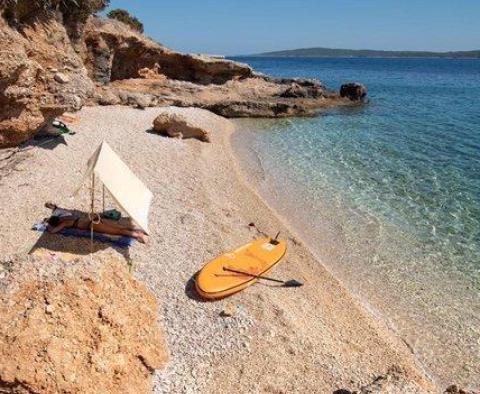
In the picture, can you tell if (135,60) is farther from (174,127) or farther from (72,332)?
(72,332)

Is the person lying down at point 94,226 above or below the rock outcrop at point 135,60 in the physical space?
below

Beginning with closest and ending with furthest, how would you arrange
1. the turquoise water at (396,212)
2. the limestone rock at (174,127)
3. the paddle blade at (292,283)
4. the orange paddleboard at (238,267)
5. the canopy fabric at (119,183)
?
the orange paddleboard at (238,267), the turquoise water at (396,212), the canopy fabric at (119,183), the paddle blade at (292,283), the limestone rock at (174,127)

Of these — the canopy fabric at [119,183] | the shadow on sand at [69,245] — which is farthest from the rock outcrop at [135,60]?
the shadow on sand at [69,245]

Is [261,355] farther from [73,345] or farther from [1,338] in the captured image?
[1,338]

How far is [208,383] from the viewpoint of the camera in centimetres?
768

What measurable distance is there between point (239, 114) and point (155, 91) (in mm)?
6367

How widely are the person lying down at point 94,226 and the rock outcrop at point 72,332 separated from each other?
4.40 meters

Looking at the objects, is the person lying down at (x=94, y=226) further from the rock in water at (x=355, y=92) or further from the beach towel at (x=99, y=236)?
the rock in water at (x=355, y=92)

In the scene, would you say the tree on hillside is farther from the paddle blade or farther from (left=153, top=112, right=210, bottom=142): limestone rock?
the paddle blade

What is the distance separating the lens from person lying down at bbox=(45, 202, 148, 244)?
11805 mm

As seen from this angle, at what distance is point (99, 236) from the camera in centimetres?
1169

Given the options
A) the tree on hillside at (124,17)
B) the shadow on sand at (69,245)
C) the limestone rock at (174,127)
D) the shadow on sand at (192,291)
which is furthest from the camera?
the tree on hillside at (124,17)

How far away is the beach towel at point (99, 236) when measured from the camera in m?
11.5

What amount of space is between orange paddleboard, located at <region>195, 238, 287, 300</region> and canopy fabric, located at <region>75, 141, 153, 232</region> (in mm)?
2007
